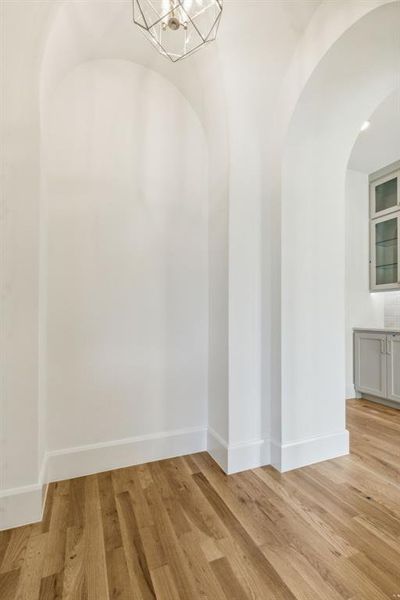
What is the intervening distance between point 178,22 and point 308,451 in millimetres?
2489

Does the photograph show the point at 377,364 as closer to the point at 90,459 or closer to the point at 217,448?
the point at 217,448

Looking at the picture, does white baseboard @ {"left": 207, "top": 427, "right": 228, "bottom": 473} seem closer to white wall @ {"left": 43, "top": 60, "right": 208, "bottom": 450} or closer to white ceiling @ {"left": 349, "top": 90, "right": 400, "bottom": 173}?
white wall @ {"left": 43, "top": 60, "right": 208, "bottom": 450}

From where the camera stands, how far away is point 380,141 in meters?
3.00

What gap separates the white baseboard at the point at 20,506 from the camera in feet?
4.55

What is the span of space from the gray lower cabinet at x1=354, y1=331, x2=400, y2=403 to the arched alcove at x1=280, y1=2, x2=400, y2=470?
4.77ft

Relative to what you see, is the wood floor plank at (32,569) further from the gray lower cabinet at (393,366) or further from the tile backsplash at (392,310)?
the tile backsplash at (392,310)

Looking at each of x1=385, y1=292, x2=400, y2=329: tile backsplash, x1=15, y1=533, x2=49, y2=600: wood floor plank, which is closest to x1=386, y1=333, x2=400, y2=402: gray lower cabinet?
x1=385, y1=292, x2=400, y2=329: tile backsplash

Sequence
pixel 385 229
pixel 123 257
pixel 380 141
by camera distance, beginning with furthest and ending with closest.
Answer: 1. pixel 385 229
2. pixel 380 141
3. pixel 123 257

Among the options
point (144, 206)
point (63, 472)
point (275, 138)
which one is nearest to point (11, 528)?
point (63, 472)

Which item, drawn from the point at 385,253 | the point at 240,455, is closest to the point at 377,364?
the point at 385,253

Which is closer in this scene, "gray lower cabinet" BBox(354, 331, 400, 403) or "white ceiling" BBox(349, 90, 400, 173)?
"white ceiling" BBox(349, 90, 400, 173)

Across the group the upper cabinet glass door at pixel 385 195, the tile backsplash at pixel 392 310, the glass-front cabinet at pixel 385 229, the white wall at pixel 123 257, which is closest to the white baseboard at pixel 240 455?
the white wall at pixel 123 257

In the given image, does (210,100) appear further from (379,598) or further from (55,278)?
(379,598)

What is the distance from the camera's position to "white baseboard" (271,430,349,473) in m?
1.88
